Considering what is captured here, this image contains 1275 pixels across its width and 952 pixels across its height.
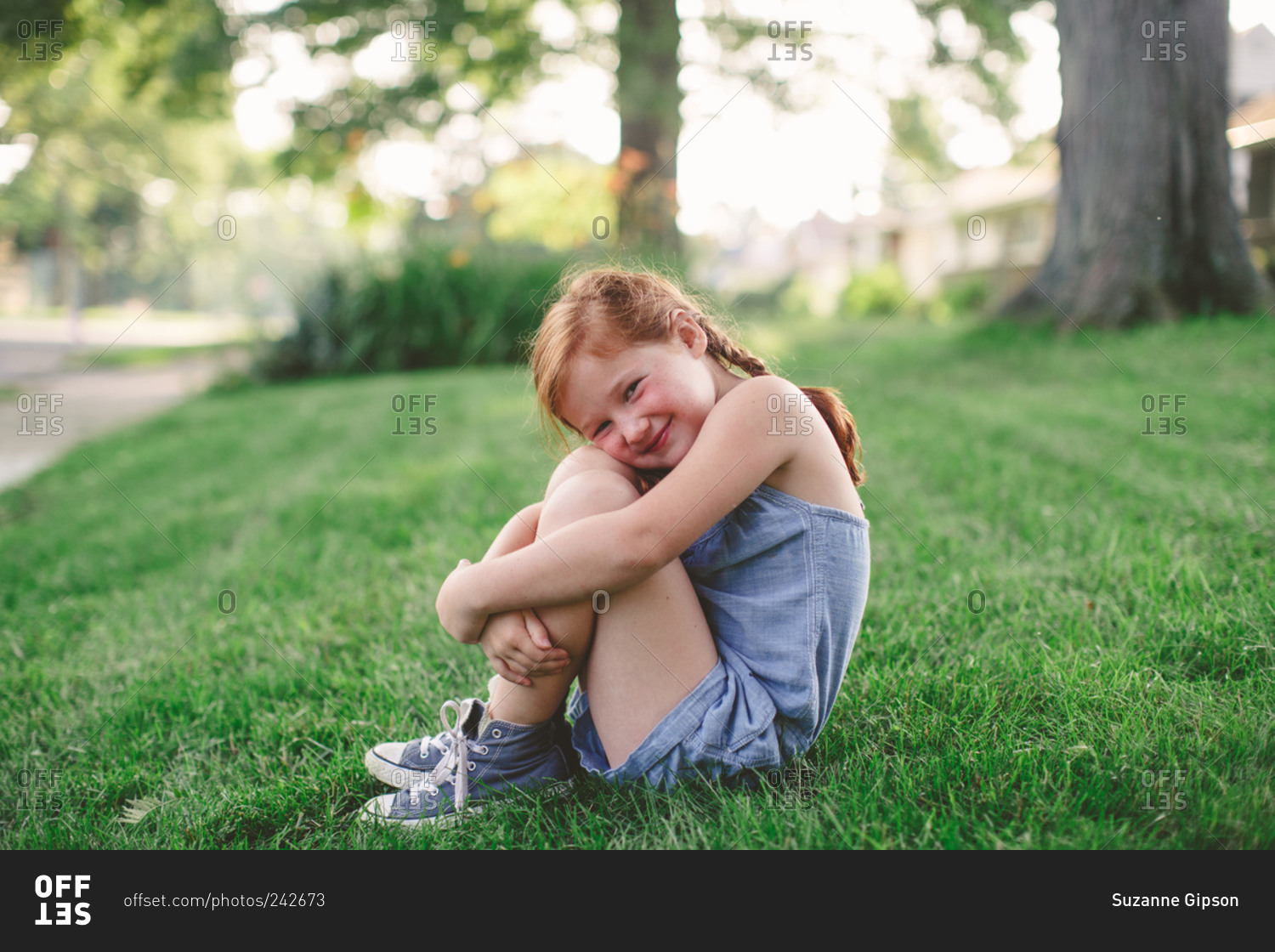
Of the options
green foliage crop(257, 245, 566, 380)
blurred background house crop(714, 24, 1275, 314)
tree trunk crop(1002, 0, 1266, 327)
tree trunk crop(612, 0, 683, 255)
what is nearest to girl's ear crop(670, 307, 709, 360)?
blurred background house crop(714, 24, 1275, 314)

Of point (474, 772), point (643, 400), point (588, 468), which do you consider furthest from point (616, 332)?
point (474, 772)

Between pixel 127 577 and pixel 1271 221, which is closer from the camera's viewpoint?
pixel 127 577

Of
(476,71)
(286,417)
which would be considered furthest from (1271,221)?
(286,417)

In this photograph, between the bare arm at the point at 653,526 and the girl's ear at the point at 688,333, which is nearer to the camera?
the bare arm at the point at 653,526

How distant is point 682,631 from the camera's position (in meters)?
1.30

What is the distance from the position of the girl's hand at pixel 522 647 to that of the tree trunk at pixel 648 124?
6492 mm

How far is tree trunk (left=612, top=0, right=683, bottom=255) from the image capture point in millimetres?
7234

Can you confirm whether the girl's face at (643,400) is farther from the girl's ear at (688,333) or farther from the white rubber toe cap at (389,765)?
the white rubber toe cap at (389,765)

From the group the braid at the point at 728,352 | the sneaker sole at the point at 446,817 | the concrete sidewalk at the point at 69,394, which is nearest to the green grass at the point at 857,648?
the sneaker sole at the point at 446,817

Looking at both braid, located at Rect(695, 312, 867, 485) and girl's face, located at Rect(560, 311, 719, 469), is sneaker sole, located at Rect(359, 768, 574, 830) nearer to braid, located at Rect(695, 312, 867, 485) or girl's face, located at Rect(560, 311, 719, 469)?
girl's face, located at Rect(560, 311, 719, 469)

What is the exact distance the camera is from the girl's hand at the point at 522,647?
1257 mm
